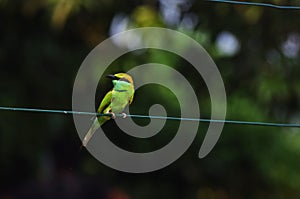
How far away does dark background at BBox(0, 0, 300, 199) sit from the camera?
12828mm

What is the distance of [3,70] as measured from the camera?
1296cm

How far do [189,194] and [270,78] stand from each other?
2.36m

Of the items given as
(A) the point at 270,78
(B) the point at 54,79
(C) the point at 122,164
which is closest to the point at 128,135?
(C) the point at 122,164

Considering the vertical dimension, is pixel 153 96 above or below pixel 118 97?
below

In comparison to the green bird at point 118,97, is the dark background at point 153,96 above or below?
below

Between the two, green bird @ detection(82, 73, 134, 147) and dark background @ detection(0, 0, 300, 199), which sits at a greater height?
green bird @ detection(82, 73, 134, 147)

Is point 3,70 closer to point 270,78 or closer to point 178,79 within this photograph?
point 178,79

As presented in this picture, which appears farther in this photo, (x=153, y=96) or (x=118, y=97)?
(x=153, y=96)

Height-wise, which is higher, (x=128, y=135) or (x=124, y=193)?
(x=128, y=135)

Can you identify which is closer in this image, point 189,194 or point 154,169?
point 154,169

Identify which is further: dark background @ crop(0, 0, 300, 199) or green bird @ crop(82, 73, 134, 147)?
dark background @ crop(0, 0, 300, 199)

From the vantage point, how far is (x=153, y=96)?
12930 mm

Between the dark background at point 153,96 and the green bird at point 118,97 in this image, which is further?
the dark background at point 153,96

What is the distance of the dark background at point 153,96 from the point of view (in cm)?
1283
